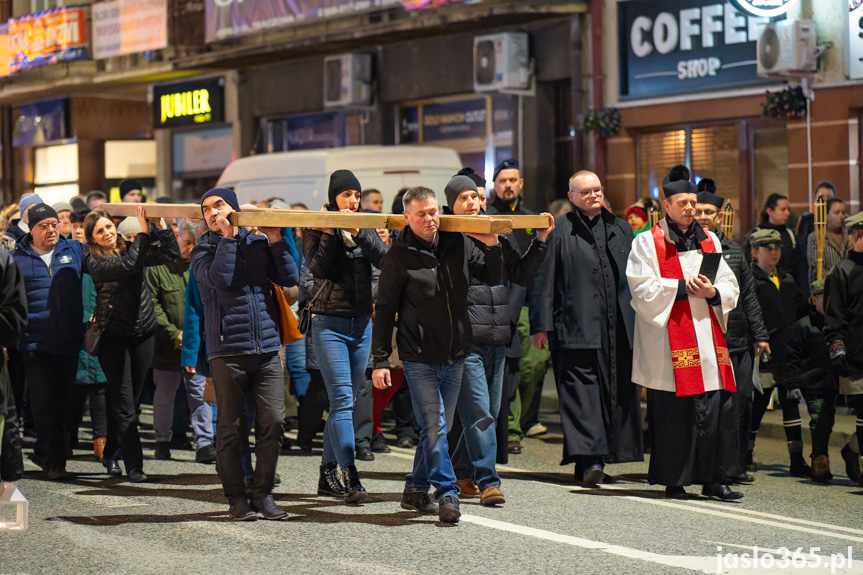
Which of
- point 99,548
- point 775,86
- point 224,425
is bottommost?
point 99,548

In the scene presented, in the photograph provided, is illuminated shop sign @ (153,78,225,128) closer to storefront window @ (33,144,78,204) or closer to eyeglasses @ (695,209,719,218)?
storefront window @ (33,144,78,204)

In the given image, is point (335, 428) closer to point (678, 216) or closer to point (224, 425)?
point (224, 425)

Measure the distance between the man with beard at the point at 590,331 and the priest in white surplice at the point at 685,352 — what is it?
491mm

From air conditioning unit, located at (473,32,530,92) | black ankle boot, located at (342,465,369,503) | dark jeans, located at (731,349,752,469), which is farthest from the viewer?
air conditioning unit, located at (473,32,530,92)

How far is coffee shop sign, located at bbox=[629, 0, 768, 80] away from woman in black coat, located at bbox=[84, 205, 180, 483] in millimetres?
10187

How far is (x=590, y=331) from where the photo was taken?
9.84 m

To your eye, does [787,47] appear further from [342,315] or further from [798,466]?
[342,315]

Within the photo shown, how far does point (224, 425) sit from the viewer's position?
842cm

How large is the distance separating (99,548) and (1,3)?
29.4 m

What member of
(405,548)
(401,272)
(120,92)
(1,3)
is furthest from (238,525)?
(1,3)

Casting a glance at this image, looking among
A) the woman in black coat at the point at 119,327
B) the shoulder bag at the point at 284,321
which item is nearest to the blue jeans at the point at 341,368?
the shoulder bag at the point at 284,321

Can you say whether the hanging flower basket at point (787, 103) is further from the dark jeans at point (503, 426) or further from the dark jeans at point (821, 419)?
the dark jeans at point (503, 426)

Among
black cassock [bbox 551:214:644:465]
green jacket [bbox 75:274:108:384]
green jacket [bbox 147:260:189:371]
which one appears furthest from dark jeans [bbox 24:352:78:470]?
black cassock [bbox 551:214:644:465]

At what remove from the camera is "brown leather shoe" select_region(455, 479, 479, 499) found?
9.23m
